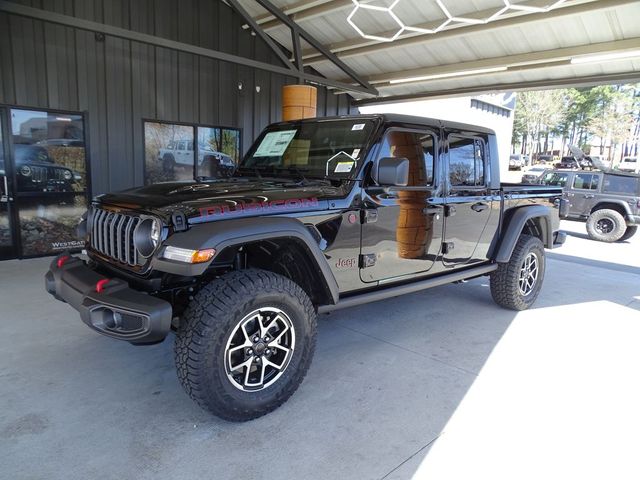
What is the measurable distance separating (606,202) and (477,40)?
211 inches

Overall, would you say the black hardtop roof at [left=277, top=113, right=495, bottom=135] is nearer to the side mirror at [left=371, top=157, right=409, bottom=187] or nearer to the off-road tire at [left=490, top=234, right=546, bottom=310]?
the side mirror at [left=371, top=157, right=409, bottom=187]

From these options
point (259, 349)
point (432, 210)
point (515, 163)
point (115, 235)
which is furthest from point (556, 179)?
point (515, 163)

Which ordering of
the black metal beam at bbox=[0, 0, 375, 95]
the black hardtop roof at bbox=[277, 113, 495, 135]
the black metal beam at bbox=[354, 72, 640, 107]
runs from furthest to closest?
the black metal beam at bbox=[354, 72, 640, 107] < the black metal beam at bbox=[0, 0, 375, 95] < the black hardtop roof at bbox=[277, 113, 495, 135]

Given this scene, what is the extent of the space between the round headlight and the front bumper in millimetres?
225

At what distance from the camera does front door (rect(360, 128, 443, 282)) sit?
318 cm

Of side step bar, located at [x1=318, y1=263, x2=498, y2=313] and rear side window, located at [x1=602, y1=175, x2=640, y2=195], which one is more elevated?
rear side window, located at [x1=602, y1=175, x2=640, y2=195]

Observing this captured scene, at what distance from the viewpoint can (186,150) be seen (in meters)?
8.24

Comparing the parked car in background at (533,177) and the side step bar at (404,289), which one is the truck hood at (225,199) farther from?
the parked car in background at (533,177)

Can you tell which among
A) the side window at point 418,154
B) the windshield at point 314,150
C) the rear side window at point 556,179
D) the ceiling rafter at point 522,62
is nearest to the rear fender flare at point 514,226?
the side window at point 418,154

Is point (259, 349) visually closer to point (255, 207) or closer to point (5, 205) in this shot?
point (255, 207)

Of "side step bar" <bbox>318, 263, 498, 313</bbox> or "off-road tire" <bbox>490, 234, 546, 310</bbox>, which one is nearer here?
"side step bar" <bbox>318, 263, 498, 313</bbox>

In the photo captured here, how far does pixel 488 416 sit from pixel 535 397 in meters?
0.48

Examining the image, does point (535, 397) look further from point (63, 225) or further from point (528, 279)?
point (63, 225)

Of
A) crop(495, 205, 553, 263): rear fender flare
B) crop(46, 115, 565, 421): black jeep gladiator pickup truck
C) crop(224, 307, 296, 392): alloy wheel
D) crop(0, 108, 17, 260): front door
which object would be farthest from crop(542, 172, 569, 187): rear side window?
crop(0, 108, 17, 260): front door
